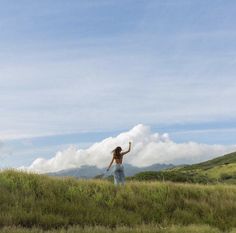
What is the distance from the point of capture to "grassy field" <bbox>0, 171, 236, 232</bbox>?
634 inches

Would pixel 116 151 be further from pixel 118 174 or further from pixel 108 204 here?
pixel 108 204

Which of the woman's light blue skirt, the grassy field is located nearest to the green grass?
the grassy field

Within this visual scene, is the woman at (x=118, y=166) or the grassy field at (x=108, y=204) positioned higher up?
the woman at (x=118, y=166)

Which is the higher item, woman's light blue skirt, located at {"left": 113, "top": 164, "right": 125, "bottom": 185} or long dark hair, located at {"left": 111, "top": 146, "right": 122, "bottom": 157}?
long dark hair, located at {"left": 111, "top": 146, "right": 122, "bottom": 157}

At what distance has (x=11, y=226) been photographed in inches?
573

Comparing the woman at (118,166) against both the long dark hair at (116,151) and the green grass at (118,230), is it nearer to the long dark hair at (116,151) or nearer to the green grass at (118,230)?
the long dark hair at (116,151)

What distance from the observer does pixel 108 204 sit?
18812 mm

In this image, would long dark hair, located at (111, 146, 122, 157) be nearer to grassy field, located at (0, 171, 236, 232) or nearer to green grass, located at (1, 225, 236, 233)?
grassy field, located at (0, 171, 236, 232)

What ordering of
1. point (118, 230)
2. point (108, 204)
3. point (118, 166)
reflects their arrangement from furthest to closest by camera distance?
point (118, 166)
point (108, 204)
point (118, 230)

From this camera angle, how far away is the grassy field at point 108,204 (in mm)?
16109

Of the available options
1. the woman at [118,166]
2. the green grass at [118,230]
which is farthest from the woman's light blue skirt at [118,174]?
the green grass at [118,230]

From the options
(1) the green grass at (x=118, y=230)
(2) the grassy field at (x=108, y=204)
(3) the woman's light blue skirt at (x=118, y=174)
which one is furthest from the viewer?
(3) the woman's light blue skirt at (x=118, y=174)

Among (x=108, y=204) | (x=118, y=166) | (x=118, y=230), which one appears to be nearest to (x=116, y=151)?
(x=118, y=166)

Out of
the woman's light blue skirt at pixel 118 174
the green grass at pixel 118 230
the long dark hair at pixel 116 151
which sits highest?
the long dark hair at pixel 116 151
